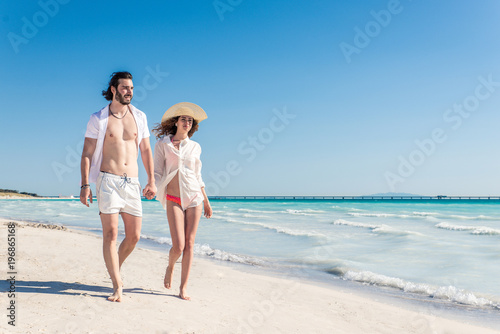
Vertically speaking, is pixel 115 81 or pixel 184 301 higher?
pixel 115 81

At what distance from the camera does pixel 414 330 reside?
428 centimetres

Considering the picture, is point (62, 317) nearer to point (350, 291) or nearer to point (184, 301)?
point (184, 301)

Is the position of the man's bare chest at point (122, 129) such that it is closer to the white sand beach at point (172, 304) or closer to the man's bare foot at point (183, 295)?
the white sand beach at point (172, 304)

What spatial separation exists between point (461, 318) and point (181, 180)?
4.08 m

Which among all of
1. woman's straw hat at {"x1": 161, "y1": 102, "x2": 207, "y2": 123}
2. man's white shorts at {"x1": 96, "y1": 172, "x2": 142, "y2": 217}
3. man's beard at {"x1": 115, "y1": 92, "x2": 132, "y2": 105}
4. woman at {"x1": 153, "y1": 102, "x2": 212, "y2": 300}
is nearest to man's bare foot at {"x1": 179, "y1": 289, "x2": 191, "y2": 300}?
woman at {"x1": 153, "y1": 102, "x2": 212, "y2": 300}

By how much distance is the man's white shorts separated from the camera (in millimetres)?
3520

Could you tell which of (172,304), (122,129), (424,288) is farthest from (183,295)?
(424,288)

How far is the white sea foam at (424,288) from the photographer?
5754 mm

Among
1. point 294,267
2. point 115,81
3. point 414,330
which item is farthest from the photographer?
point 294,267

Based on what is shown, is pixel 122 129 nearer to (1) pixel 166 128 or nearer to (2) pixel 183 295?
(1) pixel 166 128

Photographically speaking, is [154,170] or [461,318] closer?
[154,170]

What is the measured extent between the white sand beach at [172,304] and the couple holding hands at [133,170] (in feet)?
1.16

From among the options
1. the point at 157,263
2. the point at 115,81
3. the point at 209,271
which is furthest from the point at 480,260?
the point at 115,81

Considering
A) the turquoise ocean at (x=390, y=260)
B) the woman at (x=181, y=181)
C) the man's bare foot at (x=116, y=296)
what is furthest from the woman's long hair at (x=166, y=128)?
the turquoise ocean at (x=390, y=260)
